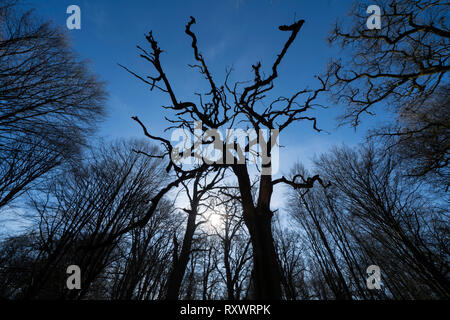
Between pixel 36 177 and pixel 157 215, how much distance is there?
6.47m

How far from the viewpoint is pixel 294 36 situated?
2.22 meters

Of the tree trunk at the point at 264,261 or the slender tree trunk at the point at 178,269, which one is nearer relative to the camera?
the tree trunk at the point at 264,261
